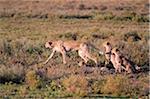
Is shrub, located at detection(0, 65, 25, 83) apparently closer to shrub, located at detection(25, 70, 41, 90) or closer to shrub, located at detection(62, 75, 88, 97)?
shrub, located at detection(25, 70, 41, 90)

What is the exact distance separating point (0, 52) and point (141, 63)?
4.68 meters

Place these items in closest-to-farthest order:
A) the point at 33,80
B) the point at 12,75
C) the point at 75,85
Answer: the point at 75,85 < the point at 33,80 < the point at 12,75

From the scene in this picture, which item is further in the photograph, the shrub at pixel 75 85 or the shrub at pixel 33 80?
the shrub at pixel 33 80

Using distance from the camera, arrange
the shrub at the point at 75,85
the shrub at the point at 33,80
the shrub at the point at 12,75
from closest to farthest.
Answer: the shrub at the point at 75,85 < the shrub at the point at 33,80 < the shrub at the point at 12,75

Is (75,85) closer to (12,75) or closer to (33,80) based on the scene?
(33,80)

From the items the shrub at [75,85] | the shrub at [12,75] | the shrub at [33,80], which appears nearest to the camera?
the shrub at [75,85]

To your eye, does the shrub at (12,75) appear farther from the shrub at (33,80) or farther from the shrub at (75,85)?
the shrub at (75,85)

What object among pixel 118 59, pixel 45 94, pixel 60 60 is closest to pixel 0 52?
pixel 60 60

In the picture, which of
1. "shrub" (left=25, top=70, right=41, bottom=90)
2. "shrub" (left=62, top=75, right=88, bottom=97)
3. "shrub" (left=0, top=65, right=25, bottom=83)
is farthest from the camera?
"shrub" (left=0, top=65, right=25, bottom=83)

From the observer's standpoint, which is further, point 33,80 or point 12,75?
point 12,75

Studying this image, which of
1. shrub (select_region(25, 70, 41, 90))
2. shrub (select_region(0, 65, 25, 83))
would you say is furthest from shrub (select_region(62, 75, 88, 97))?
shrub (select_region(0, 65, 25, 83))

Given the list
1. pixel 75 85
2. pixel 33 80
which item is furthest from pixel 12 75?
pixel 75 85

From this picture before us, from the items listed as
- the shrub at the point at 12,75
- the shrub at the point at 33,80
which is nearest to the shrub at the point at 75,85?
the shrub at the point at 33,80

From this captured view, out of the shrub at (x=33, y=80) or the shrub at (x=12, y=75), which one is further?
the shrub at (x=12, y=75)
